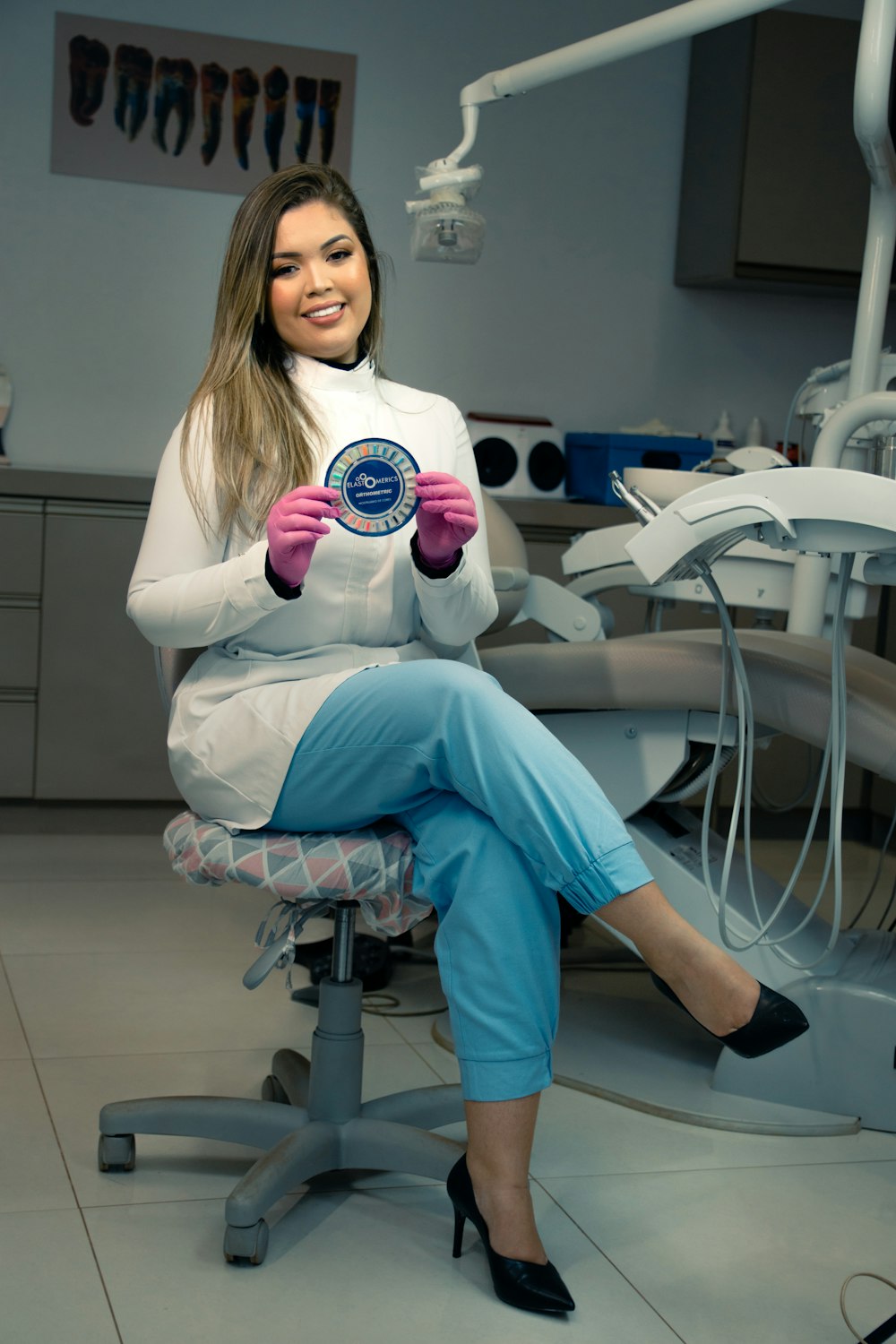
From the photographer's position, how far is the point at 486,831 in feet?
4.85

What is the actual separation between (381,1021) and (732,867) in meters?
→ 0.63

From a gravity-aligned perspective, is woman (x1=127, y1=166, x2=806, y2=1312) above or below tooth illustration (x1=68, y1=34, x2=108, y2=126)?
below

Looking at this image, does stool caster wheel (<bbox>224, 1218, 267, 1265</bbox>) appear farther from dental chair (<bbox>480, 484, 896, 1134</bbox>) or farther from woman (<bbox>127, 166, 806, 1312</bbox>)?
dental chair (<bbox>480, 484, 896, 1134</bbox>)

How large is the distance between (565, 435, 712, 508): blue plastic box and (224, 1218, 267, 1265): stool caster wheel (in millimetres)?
2618

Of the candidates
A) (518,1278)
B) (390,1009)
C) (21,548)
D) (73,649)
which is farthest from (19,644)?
(518,1278)

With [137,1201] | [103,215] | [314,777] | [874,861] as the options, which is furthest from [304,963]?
[103,215]

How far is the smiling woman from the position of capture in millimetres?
1753

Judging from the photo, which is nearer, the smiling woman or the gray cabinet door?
the smiling woman

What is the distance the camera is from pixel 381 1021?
231cm

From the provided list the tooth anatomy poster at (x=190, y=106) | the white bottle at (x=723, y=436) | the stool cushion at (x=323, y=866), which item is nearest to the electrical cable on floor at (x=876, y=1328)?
the stool cushion at (x=323, y=866)

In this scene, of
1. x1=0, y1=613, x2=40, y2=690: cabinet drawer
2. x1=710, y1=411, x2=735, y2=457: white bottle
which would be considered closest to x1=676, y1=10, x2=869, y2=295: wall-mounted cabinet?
x1=710, y1=411, x2=735, y2=457: white bottle

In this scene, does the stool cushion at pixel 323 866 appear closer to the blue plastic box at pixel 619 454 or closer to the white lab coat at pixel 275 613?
the white lab coat at pixel 275 613

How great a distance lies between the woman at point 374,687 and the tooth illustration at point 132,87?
2.27 meters

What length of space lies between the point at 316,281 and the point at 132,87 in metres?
2.39
